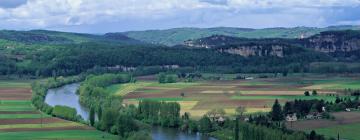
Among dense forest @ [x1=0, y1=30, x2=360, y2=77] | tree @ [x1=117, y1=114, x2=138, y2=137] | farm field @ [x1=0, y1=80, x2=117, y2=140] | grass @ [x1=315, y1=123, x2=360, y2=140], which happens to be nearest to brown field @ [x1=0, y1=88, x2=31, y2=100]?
farm field @ [x1=0, y1=80, x2=117, y2=140]

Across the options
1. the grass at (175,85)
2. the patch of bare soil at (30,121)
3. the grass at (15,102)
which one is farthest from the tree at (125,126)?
the grass at (175,85)

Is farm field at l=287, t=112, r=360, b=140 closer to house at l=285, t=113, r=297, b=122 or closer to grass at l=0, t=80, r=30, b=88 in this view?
house at l=285, t=113, r=297, b=122

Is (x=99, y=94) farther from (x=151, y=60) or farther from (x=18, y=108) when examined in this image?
(x=151, y=60)

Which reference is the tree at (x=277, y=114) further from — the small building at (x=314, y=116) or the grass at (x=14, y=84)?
the grass at (x=14, y=84)

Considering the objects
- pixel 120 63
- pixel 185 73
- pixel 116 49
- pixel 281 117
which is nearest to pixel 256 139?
pixel 281 117

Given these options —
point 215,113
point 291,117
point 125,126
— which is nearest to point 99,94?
point 215,113

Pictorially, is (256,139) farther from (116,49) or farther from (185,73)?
(116,49)
